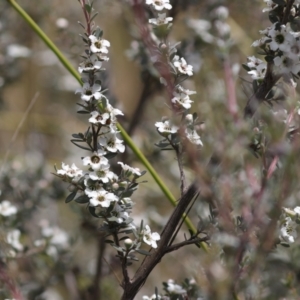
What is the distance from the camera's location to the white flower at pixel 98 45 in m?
0.72

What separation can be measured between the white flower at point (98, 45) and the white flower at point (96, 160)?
0.12m

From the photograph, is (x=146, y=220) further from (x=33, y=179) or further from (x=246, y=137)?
(x=246, y=137)

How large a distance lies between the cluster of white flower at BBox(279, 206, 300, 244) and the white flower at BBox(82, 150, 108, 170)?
23 centimetres

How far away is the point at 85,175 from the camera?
736mm

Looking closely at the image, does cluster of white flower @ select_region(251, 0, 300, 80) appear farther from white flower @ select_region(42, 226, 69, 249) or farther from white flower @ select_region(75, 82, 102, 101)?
white flower @ select_region(42, 226, 69, 249)

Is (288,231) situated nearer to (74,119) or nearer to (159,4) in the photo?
(159,4)

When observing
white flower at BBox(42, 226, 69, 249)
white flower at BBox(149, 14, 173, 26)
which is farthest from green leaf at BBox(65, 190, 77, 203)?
white flower at BBox(42, 226, 69, 249)

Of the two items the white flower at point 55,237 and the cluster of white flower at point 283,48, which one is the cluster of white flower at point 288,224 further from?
the white flower at point 55,237

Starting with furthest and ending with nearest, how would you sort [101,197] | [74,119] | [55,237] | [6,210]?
1. [74,119]
2. [55,237]
3. [6,210]
4. [101,197]

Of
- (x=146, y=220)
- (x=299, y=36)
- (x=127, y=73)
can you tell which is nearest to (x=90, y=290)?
(x=146, y=220)

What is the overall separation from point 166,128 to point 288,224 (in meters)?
0.19

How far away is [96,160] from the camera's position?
733 mm

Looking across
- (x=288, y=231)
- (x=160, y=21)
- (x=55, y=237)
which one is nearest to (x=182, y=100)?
(x=160, y=21)

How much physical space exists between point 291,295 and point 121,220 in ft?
1.04
